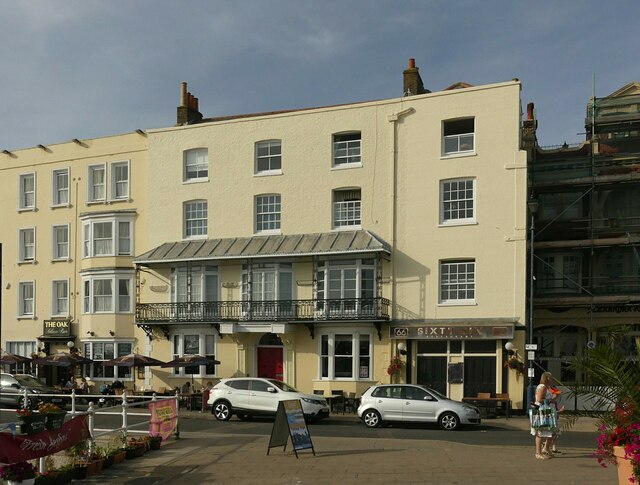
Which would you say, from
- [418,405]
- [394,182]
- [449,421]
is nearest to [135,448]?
[418,405]

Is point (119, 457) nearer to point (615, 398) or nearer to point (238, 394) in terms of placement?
point (615, 398)

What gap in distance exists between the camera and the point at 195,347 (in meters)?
31.4

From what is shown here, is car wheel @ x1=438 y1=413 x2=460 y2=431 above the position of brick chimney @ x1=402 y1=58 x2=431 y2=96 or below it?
below

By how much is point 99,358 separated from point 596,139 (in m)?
25.3

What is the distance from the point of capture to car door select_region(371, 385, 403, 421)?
21.7 meters

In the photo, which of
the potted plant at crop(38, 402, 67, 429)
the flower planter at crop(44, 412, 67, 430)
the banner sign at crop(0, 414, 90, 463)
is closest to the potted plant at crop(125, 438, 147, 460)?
the banner sign at crop(0, 414, 90, 463)

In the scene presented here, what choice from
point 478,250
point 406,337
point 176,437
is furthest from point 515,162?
point 176,437

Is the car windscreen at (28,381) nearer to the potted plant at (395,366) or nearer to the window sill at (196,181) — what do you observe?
the window sill at (196,181)

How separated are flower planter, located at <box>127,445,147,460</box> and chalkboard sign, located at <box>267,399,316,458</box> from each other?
9.03 ft

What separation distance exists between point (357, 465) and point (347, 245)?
15.2 meters

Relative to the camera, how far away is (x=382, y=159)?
29.2m

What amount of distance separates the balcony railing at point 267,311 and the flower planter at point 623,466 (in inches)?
705

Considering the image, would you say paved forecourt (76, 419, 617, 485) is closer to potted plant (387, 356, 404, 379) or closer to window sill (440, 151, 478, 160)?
potted plant (387, 356, 404, 379)

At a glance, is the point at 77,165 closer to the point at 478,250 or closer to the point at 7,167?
the point at 7,167
